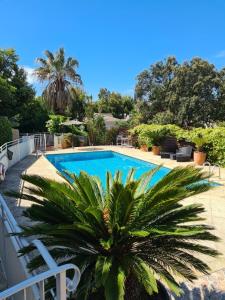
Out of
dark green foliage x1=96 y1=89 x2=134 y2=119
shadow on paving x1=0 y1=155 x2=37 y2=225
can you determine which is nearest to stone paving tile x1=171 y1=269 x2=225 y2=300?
shadow on paving x1=0 y1=155 x2=37 y2=225

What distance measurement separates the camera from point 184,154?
16844 millimetres

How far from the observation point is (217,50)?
3062 cm

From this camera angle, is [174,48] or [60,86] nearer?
[60,86]

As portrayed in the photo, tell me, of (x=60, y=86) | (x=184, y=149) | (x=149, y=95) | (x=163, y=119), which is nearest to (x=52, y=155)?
(x=184, y=149)

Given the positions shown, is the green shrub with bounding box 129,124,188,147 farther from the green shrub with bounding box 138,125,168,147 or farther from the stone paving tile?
the stone paving tile

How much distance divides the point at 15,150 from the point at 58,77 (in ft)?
52.9

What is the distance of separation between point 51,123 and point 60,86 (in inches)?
232

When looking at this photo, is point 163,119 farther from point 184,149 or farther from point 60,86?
point 184,149

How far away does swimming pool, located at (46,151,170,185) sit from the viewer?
17578 millimetres

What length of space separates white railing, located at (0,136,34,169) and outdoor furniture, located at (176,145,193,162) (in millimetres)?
9404

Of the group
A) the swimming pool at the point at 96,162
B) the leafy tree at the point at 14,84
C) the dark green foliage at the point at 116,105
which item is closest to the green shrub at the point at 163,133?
the swimming pool at the point at 96,162

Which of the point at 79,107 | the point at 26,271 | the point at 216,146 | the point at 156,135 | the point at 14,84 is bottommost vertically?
the point at 26,271

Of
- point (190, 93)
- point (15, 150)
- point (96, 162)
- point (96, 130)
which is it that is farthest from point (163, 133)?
point (190, 93)

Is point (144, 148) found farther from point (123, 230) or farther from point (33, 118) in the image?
point (123, 230)
